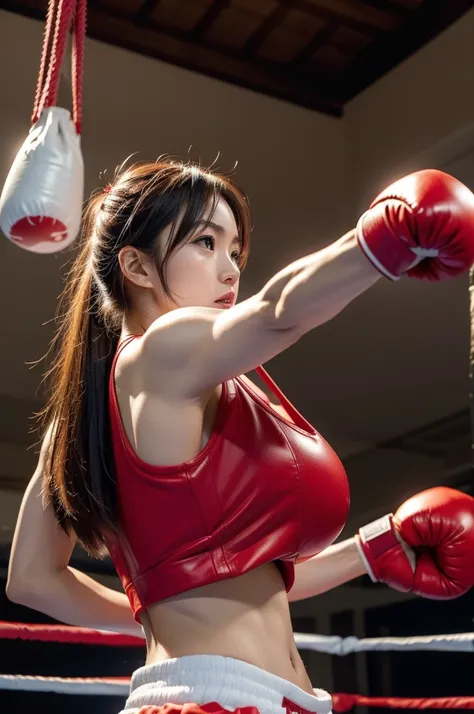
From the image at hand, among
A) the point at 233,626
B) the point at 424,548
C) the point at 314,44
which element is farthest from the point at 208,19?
the point at 233,626

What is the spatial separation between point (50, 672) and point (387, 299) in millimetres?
1982

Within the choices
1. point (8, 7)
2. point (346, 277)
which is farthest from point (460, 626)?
point (8, 7)

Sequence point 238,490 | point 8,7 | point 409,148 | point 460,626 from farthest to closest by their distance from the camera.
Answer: point 409,148
point 8,7
point 460,626
point 238,490

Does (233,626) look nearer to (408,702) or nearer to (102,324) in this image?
(102,324)

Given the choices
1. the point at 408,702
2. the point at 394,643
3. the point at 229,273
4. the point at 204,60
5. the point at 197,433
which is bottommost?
the point at 408,702

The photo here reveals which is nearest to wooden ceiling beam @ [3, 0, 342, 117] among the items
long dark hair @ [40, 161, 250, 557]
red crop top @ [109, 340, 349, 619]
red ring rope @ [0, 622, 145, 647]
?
red ring rope @ [0, 622, 145, 647]

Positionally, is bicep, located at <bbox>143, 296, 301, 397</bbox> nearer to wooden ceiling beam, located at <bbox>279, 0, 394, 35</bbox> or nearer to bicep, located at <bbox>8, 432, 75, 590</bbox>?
bicep, located at <bbox>8, 432, 75, 590</bbox>

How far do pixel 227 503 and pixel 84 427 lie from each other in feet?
0.76

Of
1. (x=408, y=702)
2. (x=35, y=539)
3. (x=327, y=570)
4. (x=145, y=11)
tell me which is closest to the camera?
(x=35, y=539)

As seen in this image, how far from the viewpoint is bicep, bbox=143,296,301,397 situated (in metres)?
Answer: 1.02

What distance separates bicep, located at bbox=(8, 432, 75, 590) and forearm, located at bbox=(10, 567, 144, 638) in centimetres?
2

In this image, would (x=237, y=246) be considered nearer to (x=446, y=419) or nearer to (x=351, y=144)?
(x=446, y=419)

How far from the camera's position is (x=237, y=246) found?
1.33 meters

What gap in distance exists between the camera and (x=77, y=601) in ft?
4.64
